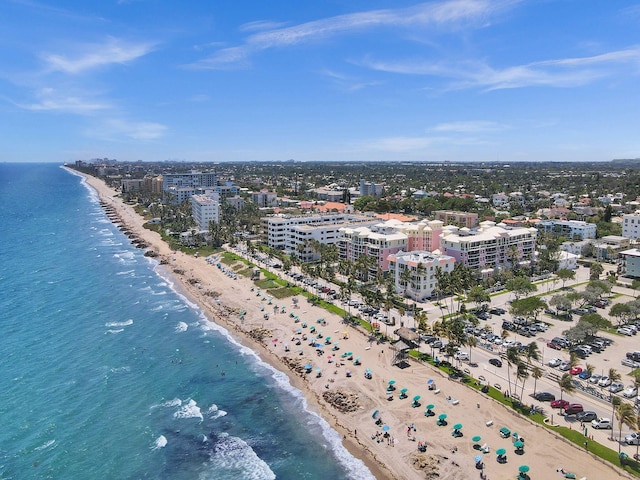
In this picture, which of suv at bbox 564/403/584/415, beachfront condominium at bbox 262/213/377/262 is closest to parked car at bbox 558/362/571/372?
suv at bbox 564/403/584/415

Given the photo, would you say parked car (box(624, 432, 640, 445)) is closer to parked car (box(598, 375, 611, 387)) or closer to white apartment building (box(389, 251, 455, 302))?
parked car (box(598, 375, 611, 387))

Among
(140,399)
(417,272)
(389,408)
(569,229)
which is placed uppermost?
(417,272)

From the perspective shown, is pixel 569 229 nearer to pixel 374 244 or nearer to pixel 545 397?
pixel 374 244

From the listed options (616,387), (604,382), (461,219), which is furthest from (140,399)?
(461,219)

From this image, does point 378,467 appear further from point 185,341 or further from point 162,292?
point 162,292

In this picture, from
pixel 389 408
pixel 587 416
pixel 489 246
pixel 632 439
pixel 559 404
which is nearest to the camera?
pixel 632 439

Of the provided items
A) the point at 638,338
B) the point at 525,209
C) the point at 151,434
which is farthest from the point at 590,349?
the point at 525,209

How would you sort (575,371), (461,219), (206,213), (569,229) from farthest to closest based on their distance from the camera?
(206,213), (461,219), (569,229), (575,371)
